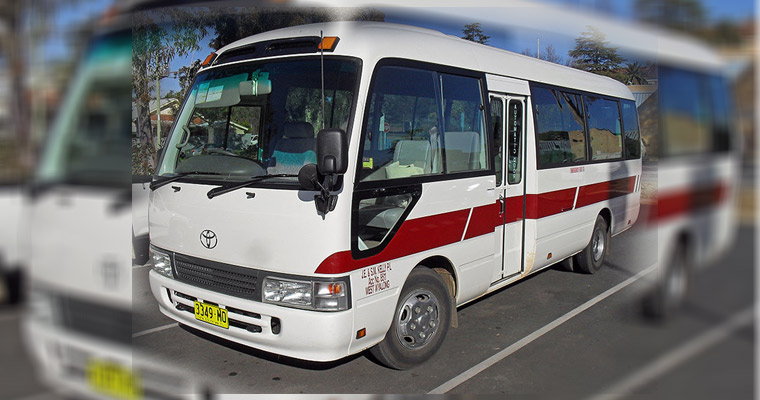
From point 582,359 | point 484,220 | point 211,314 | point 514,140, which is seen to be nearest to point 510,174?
point 514,140

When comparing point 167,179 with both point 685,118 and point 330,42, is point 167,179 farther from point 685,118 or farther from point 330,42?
point 685,118

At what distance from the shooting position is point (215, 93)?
12.7ft

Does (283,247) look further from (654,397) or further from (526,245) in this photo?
(526,245)

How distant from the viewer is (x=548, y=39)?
1.84 meters

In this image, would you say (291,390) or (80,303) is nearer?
(80,303)

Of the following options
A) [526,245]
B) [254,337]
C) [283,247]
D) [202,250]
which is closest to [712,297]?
[283,247]

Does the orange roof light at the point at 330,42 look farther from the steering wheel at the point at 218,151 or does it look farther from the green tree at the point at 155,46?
the steering wheel at the point at 218,151

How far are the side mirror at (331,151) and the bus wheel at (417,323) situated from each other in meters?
1.20

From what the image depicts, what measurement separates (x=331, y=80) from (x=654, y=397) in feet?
9.00

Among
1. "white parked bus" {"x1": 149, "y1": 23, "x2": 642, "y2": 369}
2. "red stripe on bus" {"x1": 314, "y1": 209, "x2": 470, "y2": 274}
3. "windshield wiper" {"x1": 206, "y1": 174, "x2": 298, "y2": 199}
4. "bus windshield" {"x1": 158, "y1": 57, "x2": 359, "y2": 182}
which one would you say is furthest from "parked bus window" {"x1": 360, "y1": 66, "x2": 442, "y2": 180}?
"windshield wiper" {"x1": 206, "y1": 174, "x2": 298, "y2": 199}

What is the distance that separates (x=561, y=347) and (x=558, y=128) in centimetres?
266

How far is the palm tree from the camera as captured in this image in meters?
1.39

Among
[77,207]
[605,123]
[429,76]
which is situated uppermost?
[429,76]

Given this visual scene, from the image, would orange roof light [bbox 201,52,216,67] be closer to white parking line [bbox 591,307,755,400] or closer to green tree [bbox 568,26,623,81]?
green tree [bbox 568,26,623,81]
